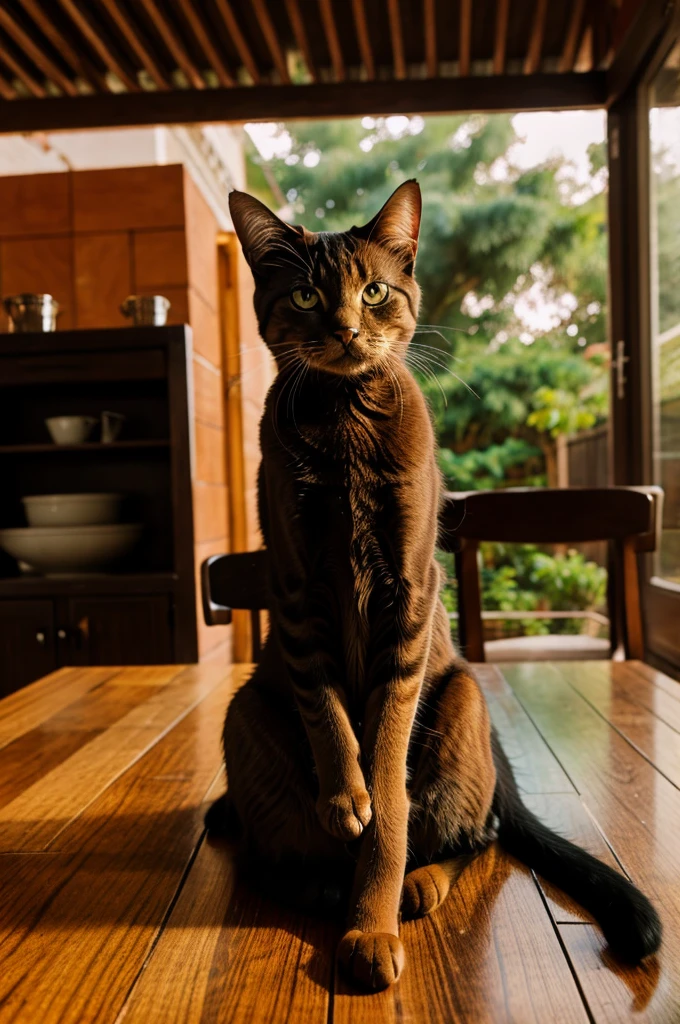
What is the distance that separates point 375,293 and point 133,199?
2.85 meters

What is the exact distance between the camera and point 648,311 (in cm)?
289

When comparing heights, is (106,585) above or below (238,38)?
below

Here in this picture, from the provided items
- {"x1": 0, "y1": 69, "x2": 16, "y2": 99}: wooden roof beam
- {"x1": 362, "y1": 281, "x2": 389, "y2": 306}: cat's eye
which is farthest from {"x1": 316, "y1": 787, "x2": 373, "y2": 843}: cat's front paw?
{"x1": 0, "y1": 69, "x2": 16, "y2": 99}: wooden roof beam

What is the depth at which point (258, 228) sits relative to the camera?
845 millimetres

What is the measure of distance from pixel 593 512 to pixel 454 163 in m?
4.11

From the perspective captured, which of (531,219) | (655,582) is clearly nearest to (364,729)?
(655,582)

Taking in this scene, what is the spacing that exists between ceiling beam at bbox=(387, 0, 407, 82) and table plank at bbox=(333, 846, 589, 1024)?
2.73 m

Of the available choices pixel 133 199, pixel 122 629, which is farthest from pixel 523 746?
pixel 133 199

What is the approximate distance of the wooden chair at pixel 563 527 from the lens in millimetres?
1752

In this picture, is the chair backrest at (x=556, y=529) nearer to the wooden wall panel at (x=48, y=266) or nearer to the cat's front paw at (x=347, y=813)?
the cat's front paw at (x=347, y=813)

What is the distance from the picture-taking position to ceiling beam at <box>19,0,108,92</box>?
2.67 metres

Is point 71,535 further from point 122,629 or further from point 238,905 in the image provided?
point 238,905

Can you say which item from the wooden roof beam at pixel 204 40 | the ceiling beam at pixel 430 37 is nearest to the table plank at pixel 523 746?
the ceiling beam at pixel 430 37

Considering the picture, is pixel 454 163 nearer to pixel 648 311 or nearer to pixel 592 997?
pixel 648 311
